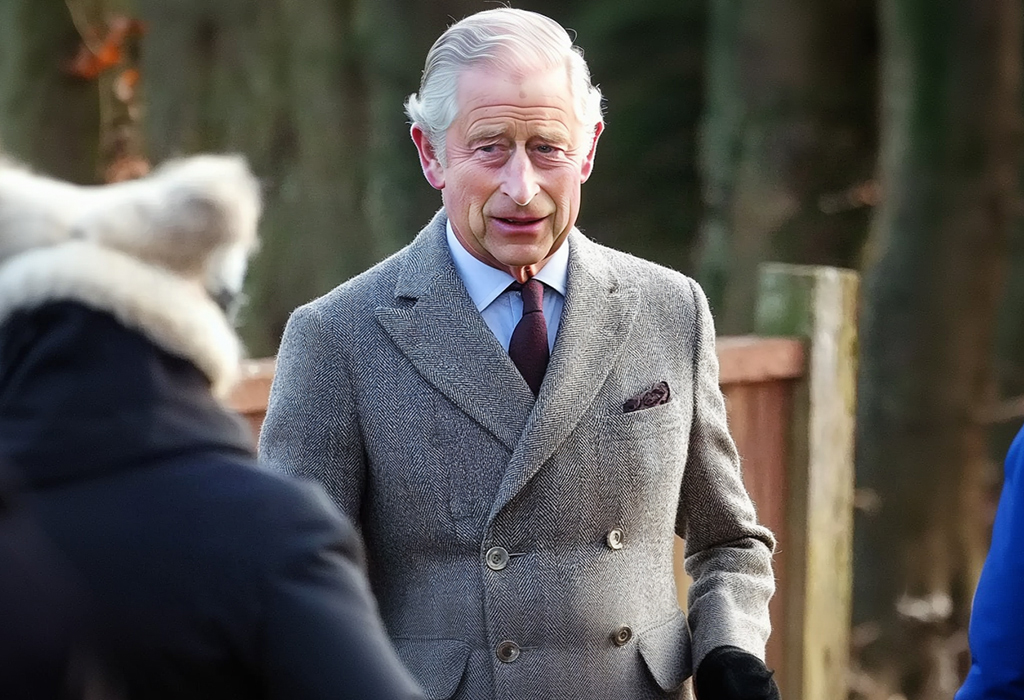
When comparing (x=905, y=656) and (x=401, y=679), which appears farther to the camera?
(x=905, y=656)

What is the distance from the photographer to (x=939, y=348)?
19.9ft

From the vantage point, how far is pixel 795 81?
625 cm

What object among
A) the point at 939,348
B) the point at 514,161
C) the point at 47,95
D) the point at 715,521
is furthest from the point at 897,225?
the point at 514,161

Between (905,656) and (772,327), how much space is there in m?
2.18

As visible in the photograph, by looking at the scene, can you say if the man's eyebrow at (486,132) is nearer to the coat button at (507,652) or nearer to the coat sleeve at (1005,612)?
the coat button at (507,652)

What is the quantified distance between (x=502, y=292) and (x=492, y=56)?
41 cm

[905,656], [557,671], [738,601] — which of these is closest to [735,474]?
[738,601]

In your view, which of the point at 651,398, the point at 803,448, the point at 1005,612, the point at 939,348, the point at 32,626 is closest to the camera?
the point at 32,626

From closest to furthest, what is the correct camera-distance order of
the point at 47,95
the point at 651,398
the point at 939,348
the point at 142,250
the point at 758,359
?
1. the point at 142,250
2. the point at 651,398
3. the point at 758,359
4. the point at 47,95
5. the point at 939,348

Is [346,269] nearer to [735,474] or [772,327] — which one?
[772,327]

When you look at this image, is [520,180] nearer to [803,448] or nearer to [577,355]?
[577,355]

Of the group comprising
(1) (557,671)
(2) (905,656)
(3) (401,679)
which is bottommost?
(2) (905,656)

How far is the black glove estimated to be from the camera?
2.53m

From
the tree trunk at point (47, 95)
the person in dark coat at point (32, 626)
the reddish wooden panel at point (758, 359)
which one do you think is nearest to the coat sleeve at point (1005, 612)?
the person in dark coat at point (32, 626)
